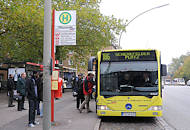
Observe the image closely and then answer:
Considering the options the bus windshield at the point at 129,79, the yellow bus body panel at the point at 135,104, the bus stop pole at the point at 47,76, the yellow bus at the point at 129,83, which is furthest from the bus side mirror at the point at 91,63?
the bus stop pole at the point at 47,76

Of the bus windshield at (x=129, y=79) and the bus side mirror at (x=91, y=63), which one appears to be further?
the bus side mirror at (x=91, y=63)

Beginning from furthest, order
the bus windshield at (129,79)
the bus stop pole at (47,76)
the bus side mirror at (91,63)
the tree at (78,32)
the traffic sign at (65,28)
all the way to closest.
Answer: the tree at (78,32) < the bus side mirror at (91,63) < the bus windshield at (129,79) < the traffic sign at (65,28) < the bus stop pole at (47,76)

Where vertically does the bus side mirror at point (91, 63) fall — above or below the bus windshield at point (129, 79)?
above

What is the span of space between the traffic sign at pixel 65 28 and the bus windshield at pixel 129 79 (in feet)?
6.55

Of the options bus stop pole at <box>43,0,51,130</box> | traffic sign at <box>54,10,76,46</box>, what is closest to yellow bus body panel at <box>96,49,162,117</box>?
traffic sign at <box>54,10,76,46</box>

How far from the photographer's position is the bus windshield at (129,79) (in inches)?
330

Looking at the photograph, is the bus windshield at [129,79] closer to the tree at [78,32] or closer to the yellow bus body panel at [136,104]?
the yellow bus body panel at [136,104]

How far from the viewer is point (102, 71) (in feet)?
28.6

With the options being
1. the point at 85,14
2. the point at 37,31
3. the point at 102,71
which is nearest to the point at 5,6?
the point at 37,31

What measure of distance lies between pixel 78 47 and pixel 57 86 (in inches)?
622

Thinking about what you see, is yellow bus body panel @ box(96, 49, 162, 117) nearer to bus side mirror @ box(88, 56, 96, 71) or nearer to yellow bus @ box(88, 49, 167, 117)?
yellow bus @ box(88, 49, 167, 117)

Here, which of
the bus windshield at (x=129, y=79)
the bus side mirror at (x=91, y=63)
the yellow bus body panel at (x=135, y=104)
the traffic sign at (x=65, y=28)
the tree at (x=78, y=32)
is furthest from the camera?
the tree at (x=78, y=32)

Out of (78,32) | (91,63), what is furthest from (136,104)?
(78,32)

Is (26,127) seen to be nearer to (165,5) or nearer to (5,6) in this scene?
(5,6)
